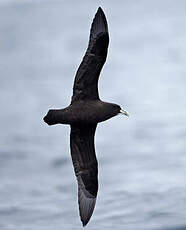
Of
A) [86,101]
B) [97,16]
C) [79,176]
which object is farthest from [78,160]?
[97,16]

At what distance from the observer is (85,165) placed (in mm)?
17500

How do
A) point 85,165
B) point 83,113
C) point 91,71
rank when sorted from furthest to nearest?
point 85,165 < point 91,71 < point 83,113

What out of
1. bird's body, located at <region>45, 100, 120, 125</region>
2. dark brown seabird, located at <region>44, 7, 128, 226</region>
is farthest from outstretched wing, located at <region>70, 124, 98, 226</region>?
bird's body, located at <region>45, 100, 120, 125</region>

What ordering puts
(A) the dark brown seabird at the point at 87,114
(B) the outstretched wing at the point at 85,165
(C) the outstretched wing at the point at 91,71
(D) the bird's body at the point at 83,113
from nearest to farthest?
(D) the bird's body at the point at 83,113 < (A) the dark brown seabird at the point at 87,114 < (C) the outstretched wing at the point at 91,71 < (B) the outstretched wing at the point at 85,165

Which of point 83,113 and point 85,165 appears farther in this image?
point 85,165

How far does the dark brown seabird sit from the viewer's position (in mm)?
16516

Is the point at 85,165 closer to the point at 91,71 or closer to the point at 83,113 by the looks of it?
the point at 83,113

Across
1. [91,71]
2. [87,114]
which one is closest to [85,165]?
[87,114]

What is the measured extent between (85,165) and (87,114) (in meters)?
1.49

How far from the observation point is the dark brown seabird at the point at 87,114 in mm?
16516

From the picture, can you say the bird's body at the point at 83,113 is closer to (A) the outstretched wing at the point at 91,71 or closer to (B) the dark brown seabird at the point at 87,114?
(B) the dark brown seabird at the point at 87,114

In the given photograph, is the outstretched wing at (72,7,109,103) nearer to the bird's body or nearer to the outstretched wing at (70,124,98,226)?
the bird's body

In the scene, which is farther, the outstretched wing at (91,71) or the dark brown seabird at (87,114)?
the outstretched wing at (91,71)

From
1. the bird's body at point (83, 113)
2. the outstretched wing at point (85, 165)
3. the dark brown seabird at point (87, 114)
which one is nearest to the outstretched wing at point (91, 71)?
the dark brown seabird at point (87, 114)
